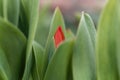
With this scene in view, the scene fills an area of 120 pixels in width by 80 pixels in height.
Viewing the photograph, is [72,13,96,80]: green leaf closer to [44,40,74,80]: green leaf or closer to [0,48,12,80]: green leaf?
[44,40,74,80]: green leaf

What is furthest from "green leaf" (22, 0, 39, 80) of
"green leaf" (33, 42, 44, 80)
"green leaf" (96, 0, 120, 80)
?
"green leaf" (96, 0, 120, 80)

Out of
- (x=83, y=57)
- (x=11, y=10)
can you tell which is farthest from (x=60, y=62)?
(x=11, y=10)

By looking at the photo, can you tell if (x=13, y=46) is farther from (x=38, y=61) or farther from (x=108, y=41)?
(x=108, y=41)

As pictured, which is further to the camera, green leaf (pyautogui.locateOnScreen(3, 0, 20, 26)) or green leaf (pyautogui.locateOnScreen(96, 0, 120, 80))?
green leaf (pyautogui.locateOnScreen(3, 0, 20, 26))

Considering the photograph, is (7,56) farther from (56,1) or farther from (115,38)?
(56,1)

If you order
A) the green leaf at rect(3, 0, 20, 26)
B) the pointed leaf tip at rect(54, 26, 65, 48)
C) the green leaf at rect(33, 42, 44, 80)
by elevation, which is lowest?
the green leaf at rect(33, 42, 44, 80)

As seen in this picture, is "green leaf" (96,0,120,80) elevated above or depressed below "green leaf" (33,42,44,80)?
above

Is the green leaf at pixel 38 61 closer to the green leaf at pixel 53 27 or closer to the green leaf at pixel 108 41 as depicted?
the green leaf at pixel 53 27
